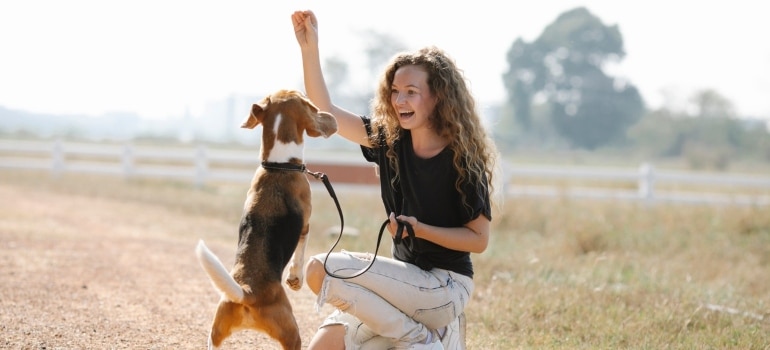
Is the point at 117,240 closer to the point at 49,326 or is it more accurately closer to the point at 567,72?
the point at 49,326

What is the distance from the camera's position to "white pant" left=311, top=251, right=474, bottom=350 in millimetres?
4484

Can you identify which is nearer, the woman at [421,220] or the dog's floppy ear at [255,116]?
the dog's floppy ear at [255,116]

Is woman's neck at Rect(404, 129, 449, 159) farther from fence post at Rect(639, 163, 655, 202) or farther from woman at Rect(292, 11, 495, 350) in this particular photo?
fence post at Rect(639, 163, 655, 202)

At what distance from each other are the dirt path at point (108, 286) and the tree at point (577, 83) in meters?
63.4

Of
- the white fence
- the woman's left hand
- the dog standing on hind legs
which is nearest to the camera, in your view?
the dog standing on hind legs

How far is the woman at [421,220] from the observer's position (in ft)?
14.8

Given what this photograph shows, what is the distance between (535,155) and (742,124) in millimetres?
16072

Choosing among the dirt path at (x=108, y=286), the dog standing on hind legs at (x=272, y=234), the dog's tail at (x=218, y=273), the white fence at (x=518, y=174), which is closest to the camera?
the dog's tail at (x=218, y=273)

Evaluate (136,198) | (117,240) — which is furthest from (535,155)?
(117,240)

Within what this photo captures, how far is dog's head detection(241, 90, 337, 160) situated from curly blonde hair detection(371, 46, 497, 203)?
1.61 feet

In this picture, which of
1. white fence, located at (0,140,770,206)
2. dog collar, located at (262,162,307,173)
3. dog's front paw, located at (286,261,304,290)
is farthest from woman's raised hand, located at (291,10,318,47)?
white fence, located at (0,140,770,206)

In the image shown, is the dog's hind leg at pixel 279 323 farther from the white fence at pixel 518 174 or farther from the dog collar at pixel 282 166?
the white fence at pixel 518 174

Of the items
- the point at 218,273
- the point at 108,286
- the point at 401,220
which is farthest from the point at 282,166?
the point at 108,286

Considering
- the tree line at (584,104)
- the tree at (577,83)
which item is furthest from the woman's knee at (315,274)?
the tree at (577,83)
